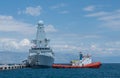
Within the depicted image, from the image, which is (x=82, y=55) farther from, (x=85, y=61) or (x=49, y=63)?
(x=49, y=63)

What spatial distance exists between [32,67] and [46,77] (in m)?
76.2

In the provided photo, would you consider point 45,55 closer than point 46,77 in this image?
No

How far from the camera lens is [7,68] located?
18738 cm

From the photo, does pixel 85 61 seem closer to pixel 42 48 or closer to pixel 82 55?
pixel 82 55

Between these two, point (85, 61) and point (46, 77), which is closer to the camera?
point (46, 77)

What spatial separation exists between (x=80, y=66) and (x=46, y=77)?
74.0m

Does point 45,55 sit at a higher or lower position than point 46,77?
higher

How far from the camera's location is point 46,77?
11369cm

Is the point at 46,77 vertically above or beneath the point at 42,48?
beneath

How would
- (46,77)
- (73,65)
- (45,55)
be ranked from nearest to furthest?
(46,77), (45,55), (73,65)

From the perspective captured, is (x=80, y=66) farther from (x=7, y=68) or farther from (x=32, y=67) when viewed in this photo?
(x=7, y=68)

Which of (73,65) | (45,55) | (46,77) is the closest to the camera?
(46,77)

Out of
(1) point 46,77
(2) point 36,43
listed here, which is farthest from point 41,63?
(1) point 46,77

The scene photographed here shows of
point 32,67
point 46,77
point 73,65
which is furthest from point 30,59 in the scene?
point 46,77
